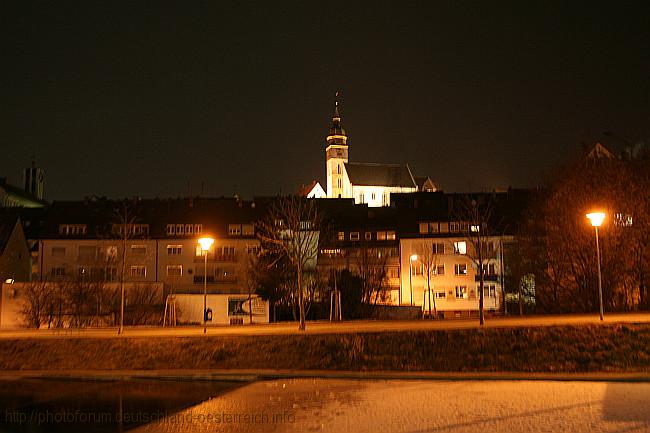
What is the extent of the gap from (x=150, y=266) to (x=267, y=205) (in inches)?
629

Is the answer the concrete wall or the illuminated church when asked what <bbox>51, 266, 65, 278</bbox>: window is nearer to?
the concrete wall

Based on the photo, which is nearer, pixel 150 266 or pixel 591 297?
pixel 591 297

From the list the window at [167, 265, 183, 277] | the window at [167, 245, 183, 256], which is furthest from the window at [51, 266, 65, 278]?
the window at [167, 245, 183, 256]

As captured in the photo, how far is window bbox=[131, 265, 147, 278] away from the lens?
78.2 m

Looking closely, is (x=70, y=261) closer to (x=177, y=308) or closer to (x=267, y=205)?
(x=267, y=205)

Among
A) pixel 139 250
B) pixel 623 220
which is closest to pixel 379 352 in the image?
pixel 623 220

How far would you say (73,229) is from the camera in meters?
→ 81.6

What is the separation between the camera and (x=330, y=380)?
25.5 metres

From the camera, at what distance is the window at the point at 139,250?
78.8 meters

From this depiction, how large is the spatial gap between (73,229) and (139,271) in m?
10.1

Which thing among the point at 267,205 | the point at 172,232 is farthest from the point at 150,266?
the point at 267,205

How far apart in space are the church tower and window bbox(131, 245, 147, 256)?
9588 centimetres

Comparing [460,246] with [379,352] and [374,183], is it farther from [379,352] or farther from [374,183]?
[374,183]

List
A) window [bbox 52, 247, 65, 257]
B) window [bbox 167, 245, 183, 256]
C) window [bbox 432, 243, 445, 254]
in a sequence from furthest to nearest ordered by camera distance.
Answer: window [bbox 52, 247, 65, 257], window [bbox 167, 245, 183, 256], window [bbox 432, 243, 445, 254]
